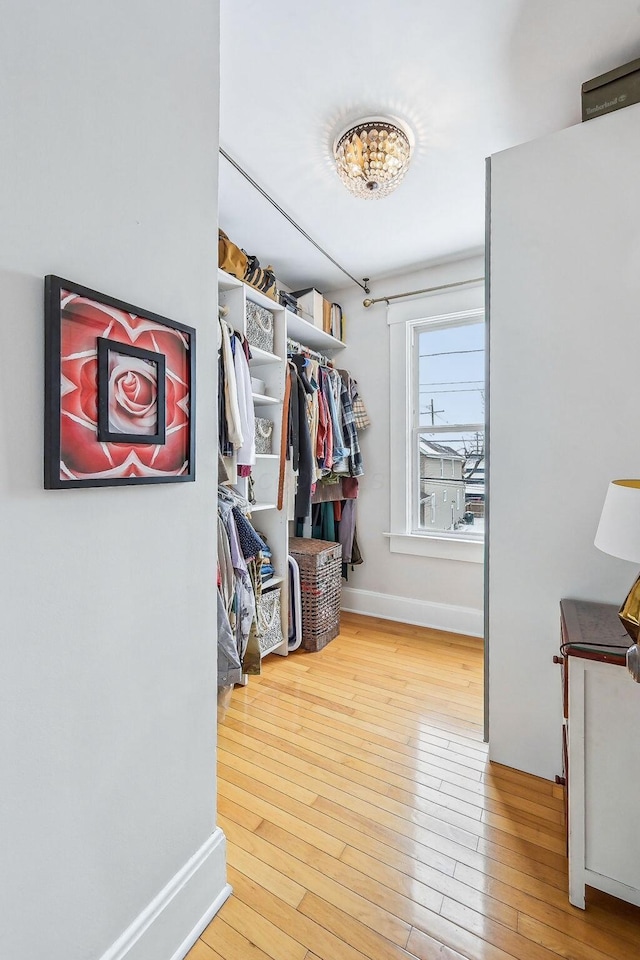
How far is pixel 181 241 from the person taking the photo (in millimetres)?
1045

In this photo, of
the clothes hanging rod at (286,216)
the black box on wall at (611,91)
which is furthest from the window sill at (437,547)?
the black box on wall at (611,91)

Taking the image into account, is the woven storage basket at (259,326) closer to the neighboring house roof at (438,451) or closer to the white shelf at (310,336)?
the white shelf at (310,336)

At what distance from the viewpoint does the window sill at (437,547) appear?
2.93 meters

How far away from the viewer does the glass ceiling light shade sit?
177cm

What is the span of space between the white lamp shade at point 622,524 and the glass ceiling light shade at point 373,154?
1.62 metres

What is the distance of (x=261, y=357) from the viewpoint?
2.45m

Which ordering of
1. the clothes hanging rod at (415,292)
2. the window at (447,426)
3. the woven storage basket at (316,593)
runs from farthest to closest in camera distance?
the window at (447,426) < the clothes hanging rod at (415,292) < the woven storage basket at (316,593)

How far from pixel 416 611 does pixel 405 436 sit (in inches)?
50.7

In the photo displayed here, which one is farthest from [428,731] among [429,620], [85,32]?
[85,32]

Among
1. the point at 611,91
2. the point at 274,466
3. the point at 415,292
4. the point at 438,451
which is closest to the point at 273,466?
the point at 274,466

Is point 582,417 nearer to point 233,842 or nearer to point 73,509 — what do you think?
point 73,509

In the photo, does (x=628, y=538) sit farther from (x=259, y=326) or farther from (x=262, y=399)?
(x=259, y=326)

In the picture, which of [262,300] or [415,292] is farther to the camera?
[415,292]

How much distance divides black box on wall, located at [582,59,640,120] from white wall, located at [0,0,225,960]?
1.33 metres
